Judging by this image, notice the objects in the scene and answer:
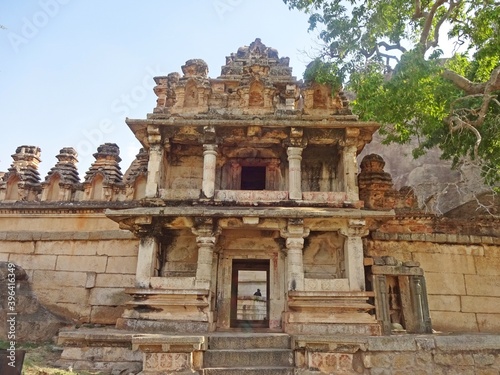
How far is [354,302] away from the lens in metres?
A: 8.24

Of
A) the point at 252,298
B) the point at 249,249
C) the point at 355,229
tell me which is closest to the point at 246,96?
the point at 249,249

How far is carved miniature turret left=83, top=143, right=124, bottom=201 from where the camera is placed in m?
11.9

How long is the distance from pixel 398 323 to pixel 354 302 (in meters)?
1.35

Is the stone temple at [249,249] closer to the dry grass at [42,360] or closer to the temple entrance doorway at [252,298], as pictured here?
the dry grass at [42,360]

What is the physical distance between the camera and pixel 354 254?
8.55m

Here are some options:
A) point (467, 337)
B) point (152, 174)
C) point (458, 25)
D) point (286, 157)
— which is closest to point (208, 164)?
point (152, 174)

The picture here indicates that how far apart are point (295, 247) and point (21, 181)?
9.24m

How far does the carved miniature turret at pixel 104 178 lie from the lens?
11945 millimetres

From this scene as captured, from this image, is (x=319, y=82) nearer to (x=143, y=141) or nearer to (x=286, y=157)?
(x=286, y=157)

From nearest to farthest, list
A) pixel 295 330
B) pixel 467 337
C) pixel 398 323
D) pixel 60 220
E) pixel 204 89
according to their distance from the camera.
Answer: pixel 467 337, pixel 295 330, pixel 398 323, pixel 204 89, pixel 60 220

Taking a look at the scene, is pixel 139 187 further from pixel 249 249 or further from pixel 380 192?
pixel 380 192

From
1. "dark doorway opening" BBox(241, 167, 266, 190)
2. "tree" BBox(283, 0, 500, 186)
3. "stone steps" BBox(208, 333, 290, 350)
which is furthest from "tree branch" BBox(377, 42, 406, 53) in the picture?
"stone steps" BBox(208, 333, 290, 350)

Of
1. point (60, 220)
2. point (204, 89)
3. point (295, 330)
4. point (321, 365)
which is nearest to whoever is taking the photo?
point (321, 365)

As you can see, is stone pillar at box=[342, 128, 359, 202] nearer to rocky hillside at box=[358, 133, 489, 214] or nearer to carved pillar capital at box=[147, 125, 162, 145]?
carved pillar capital at box=[147, 125, 162, 145]
